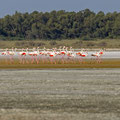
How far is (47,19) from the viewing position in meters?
123

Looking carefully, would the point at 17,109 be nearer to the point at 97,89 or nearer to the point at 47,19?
the point at 97,89

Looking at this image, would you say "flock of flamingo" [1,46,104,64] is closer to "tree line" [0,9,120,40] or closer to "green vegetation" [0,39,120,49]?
"green vegetation" [0,39,120,49]

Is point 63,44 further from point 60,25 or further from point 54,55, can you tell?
point 54,55

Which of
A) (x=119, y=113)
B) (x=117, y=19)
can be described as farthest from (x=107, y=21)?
(x=119, y=113)

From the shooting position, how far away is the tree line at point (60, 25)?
110 meters

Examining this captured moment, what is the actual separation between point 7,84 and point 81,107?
7155mm

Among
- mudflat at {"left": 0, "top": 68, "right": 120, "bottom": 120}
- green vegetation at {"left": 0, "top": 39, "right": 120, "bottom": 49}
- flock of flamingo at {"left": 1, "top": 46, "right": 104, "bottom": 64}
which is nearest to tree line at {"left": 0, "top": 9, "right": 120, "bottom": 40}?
green vegetation at {"left": 0, "top": 39, "right": 120, "bottom": 49}

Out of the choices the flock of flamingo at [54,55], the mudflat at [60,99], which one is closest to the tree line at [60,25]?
the flock of flamingo at [54,55]

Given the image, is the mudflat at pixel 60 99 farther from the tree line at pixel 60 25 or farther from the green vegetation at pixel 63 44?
the tree line at pixel 60 25

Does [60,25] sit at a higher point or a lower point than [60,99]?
higher

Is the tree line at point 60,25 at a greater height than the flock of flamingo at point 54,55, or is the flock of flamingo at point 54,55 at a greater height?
the tree line at point 60,25

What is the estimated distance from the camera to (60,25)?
114812mm

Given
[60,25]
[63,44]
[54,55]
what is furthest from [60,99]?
[60,25]

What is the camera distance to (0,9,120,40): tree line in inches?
4311
